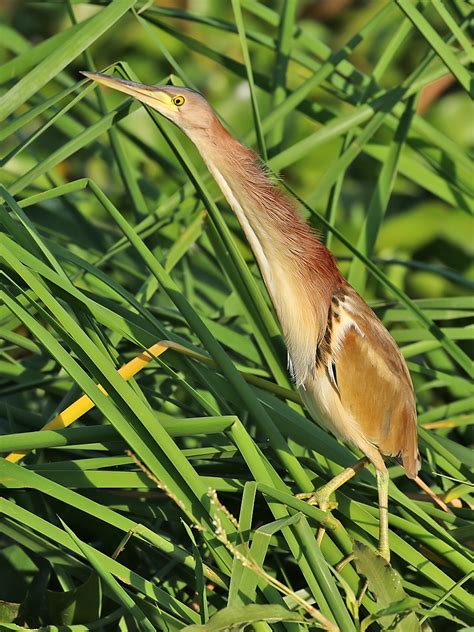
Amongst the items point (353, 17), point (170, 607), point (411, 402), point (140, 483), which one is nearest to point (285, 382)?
point (411, 402)

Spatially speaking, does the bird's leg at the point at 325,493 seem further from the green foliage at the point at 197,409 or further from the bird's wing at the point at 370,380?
the bird's wing at the point at 370,380

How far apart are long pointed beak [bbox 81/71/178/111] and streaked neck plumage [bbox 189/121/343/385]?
65 millimetres

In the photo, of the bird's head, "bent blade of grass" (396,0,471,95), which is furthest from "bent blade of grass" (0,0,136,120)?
"bent blade of grass" (396,0,471,95)

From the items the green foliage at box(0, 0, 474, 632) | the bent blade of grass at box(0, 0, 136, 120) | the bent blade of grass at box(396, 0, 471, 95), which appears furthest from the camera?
the bent blade of grass at box(396, 0, 471, 95)

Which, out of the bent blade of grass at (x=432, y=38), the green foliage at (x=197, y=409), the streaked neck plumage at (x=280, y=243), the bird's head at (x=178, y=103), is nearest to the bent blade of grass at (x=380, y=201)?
the green foliage at (x=197, y=409)

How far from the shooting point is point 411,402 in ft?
5.43

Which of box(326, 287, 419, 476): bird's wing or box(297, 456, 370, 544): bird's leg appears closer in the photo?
box(297, 456, 370, 544): bird's leg

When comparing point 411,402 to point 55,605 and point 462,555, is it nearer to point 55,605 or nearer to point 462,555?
point 462,555

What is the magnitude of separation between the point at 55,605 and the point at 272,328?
55cm

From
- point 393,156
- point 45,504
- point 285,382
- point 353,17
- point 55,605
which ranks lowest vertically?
point 55,605

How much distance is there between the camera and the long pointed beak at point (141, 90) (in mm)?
1429

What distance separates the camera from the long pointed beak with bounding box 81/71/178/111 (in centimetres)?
143

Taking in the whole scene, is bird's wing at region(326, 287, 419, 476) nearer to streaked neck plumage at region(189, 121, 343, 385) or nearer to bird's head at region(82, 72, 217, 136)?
streaked neck plumage at region(189, 121, 343, 385)

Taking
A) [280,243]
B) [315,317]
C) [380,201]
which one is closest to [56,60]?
[280,243]
